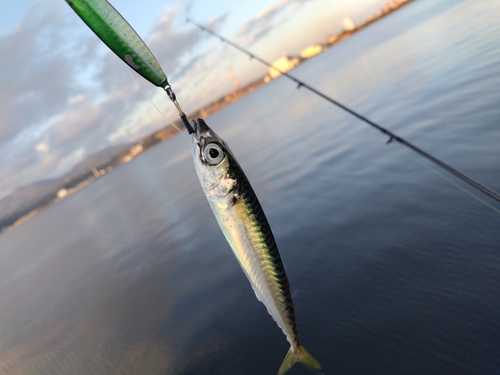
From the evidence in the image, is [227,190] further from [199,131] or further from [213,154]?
[199,131]

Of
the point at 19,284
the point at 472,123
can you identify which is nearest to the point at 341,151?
the point at 472,123

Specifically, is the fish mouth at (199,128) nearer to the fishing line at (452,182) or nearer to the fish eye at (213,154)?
the fish eye at (213,154)

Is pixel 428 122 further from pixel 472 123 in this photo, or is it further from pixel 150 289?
pixel 150 289

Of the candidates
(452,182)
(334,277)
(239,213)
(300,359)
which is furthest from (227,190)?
(452,182)

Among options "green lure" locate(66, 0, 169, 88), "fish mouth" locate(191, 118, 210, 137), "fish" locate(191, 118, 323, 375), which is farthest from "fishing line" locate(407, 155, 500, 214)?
"green lure" locate(66, 0, 169, 88)

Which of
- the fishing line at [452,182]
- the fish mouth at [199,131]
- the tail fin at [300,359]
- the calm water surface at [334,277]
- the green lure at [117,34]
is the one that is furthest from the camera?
the fishing line at [452,182]

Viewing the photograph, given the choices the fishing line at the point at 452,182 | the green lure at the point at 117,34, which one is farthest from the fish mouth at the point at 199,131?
the fishing line at the point at 452,182
